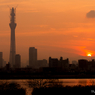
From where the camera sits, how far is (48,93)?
1164 inches

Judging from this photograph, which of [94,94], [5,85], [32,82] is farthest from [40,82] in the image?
[94,94]

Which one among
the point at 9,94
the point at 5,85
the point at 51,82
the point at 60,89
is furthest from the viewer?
the point at 51,82

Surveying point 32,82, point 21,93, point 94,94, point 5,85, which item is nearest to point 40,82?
point 32,82

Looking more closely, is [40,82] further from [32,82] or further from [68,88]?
[68,88]

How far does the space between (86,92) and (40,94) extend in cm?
584

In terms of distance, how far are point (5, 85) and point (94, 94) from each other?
517 inches

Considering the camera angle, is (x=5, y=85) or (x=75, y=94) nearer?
(x=75, y=94)

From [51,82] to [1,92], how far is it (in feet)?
42.6

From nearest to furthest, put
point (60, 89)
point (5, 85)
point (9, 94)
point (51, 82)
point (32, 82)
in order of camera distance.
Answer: point (9, 94) → point (60, 89) → point (5, 85) → point (32, 82) → point (51, 82)

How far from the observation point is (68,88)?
3028cm

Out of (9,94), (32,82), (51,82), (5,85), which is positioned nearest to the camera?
(9,94)

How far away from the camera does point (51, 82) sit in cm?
3956

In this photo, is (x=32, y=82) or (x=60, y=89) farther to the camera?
(x=32, y=82)

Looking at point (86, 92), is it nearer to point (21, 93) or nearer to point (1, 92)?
point (21, 93)
